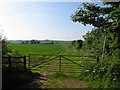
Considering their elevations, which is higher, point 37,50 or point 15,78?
point 37,50

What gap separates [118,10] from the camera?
15219mm

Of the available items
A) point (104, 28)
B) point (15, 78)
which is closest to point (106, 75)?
point (104, 28)

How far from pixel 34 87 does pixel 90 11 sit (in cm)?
503

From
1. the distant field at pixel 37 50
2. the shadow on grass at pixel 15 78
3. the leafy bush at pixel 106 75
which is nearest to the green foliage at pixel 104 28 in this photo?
the leafy bush at pixel 106 75

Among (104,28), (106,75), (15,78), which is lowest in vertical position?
(15,78)

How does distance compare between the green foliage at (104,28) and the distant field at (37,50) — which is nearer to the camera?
the green foliage at (104,28)

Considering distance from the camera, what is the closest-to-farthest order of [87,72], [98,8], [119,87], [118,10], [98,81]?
[119,87] < [118,10] < [98,81] < [98,8] < [87,72]

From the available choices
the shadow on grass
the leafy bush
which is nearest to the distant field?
the shadow on grass

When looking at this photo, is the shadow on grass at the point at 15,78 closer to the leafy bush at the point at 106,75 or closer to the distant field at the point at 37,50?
the leafy bush at the point at 106,75

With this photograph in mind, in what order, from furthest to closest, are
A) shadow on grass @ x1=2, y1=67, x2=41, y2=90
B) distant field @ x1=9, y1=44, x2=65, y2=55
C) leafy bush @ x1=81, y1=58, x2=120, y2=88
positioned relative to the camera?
distant field @ x1=9, y1=44, x2=65, y2=55
shadow on grass @ x1=2, y1=67, x2=41, y2=90
leafy bush @ x1=81, y1=58, x2=120, y2=88

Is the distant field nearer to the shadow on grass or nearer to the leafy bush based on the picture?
the shadow on grass

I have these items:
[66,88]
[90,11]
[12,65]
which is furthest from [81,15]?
[12,65]

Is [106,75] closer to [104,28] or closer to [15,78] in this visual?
[104,28]

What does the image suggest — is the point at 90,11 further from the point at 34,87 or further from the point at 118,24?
the point at 34,87
